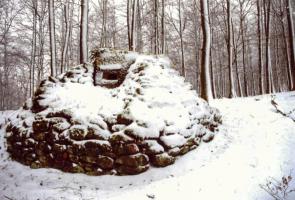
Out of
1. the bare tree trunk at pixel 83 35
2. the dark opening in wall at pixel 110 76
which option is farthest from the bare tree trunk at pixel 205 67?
the bare tree trunk at pixel 83 35

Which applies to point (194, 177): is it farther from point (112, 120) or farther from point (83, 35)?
point (83, 35)

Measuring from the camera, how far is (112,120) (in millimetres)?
6113

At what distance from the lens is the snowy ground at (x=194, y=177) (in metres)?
5.11

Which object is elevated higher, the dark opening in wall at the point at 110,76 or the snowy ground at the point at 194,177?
the dark opening in wall at the point at 110,76

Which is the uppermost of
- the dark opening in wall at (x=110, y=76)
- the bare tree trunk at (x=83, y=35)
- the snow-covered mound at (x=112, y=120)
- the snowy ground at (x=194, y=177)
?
the bare tree trunk at (x=83, y=35)

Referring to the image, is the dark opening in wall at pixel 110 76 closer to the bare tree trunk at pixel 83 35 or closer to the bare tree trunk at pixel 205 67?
the bare tree trunk at pixel 83 35

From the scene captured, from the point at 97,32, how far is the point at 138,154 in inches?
803

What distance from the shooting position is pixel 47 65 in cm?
2294

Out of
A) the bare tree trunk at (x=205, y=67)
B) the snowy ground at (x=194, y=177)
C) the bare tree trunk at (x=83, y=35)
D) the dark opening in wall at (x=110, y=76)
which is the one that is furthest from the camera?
the bare tree trunk at (x=83, y=35)

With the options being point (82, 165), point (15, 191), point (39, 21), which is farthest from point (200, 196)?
point (39, 21)

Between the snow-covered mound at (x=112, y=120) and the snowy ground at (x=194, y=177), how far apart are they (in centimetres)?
23

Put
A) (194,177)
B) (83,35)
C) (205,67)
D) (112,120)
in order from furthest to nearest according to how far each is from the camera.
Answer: (83,35) → (205,67) → (112,120) → (194,177)

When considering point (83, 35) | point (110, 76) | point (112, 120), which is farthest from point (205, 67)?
point (83, 35)

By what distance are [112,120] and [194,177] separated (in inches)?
87.6
